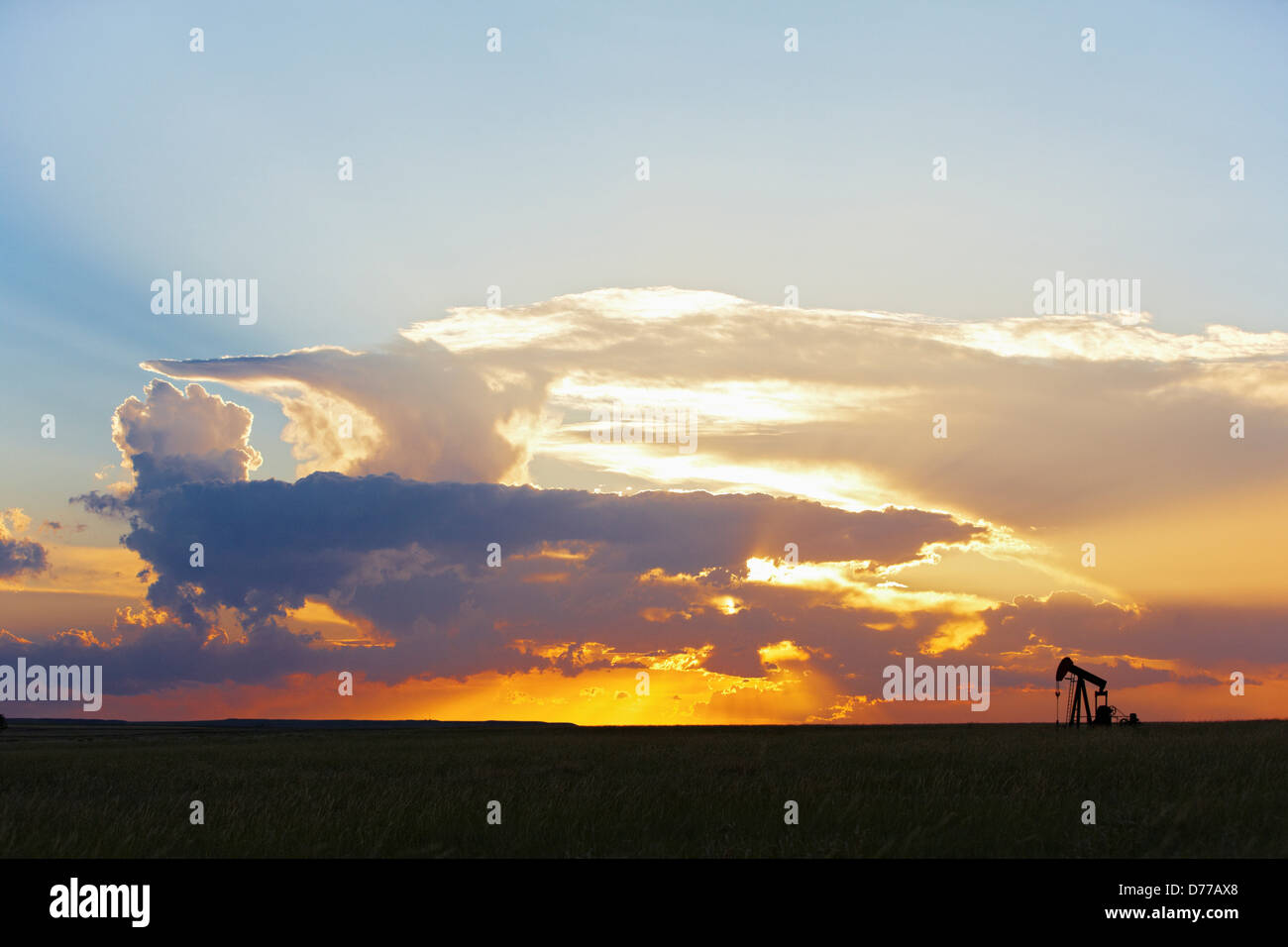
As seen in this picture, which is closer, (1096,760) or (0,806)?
(0,806)
